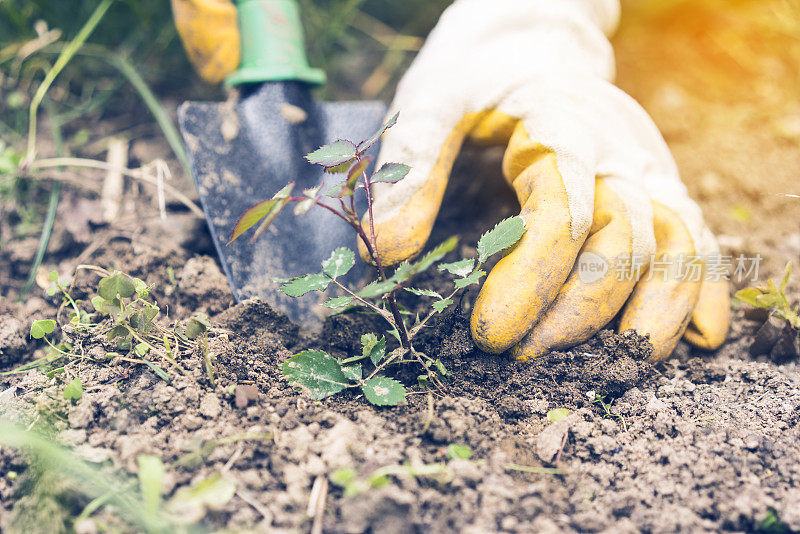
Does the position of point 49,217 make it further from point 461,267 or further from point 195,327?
point 461,267

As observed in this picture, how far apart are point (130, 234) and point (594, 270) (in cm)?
→ 137

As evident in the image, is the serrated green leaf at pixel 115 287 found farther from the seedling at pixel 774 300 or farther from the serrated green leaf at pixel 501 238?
the seedling at pixel 774 300

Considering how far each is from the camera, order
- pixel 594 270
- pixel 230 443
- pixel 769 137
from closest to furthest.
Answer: pixel 230 443 < pixel 594 270 < pixel 769 137

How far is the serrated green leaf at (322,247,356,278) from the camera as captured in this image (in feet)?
4.19

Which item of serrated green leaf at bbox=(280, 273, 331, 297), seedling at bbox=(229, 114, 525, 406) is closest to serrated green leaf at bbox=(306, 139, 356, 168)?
seedling at bbox=(229, 114, 525, 406)

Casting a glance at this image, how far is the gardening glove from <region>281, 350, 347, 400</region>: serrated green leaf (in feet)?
1.13

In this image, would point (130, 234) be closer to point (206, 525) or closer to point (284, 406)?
point (284, 406)

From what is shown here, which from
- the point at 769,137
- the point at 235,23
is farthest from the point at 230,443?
the point at 769,137

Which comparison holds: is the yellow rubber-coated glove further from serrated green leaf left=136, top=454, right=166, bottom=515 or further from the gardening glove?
serrated green leaf left=136, top=454, right=166, bottom=515

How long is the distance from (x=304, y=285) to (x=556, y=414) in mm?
636

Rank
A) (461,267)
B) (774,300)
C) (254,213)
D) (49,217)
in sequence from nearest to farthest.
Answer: (254,213), (461,267), (774,300), (49,217)

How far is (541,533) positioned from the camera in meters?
0.95

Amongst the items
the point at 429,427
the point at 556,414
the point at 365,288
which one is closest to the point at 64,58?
the point at 365,288

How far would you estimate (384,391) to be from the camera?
3.86ft
